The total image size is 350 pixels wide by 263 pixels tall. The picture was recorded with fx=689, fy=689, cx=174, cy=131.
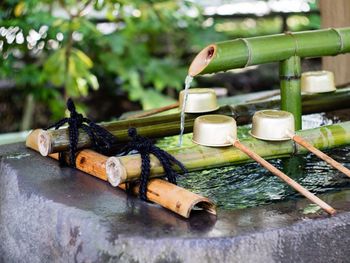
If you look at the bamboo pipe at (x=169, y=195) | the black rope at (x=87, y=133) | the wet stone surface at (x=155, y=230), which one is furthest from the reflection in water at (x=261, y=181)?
the black rope at (x=87, y=133)

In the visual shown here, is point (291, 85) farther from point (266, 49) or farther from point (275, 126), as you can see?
point (275, 126)

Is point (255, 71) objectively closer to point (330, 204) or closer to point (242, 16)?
point (242, 16)

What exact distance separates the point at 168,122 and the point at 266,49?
67cm

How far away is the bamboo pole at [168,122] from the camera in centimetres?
281

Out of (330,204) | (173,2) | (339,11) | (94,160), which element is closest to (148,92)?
(173,2)

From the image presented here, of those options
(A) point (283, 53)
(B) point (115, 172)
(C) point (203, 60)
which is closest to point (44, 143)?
(B) point (115, 172)

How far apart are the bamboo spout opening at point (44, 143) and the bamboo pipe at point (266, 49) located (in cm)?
66

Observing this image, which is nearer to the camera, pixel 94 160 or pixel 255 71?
pixel 94 160

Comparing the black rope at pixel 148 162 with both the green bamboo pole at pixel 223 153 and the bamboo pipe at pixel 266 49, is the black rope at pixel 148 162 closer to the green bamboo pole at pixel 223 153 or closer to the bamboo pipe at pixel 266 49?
the green bamboo pole at pixel 223 153

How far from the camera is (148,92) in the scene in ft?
23.3

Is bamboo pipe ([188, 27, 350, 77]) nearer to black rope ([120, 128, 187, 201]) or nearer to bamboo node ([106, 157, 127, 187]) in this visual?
black rope ([120, 128, 187, 201])

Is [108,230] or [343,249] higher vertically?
[108,230]

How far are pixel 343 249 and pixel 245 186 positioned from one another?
59 centimetres

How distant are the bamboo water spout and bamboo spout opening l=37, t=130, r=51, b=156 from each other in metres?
0.67
